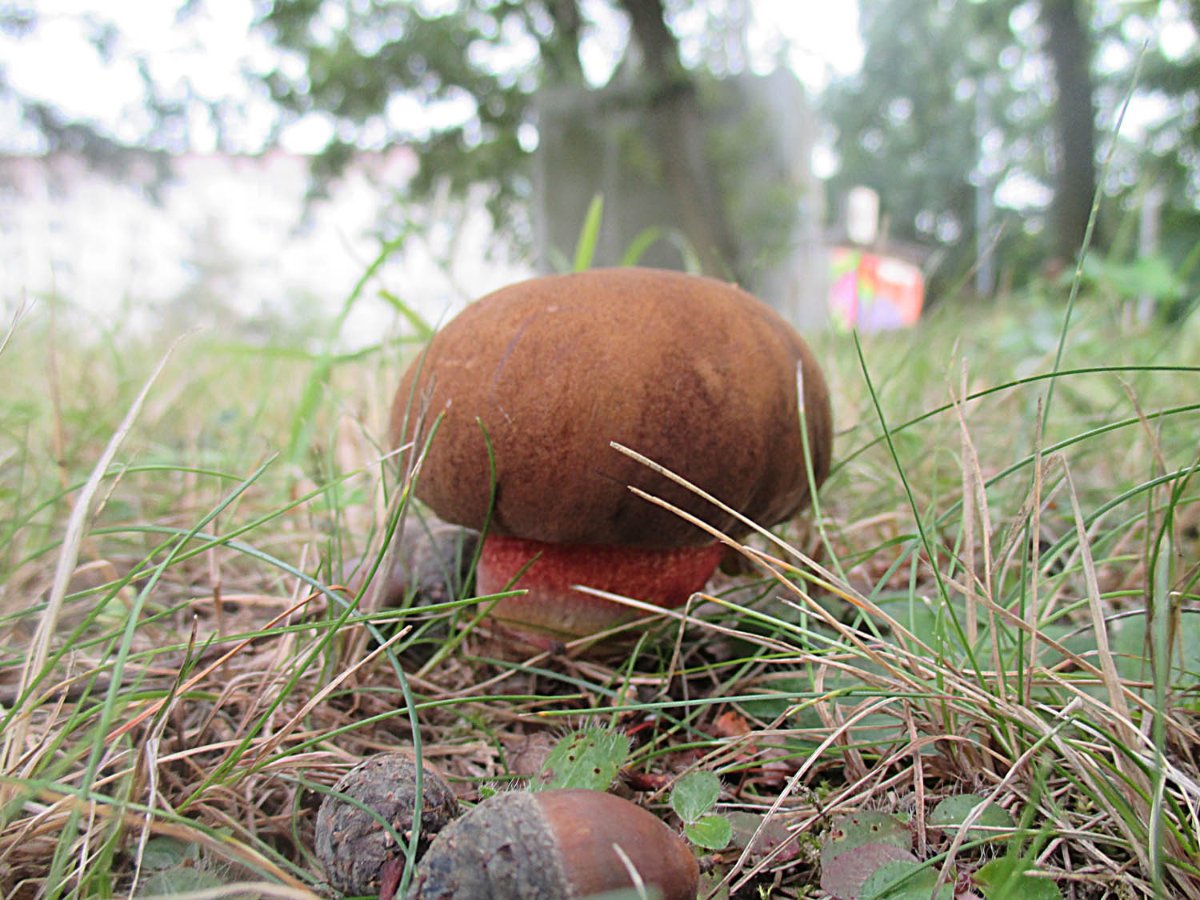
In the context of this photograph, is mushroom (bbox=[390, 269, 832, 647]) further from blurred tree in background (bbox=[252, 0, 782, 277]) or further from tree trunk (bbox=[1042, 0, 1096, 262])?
tree trunk (bbox=[1042, 0, 1096, 262])

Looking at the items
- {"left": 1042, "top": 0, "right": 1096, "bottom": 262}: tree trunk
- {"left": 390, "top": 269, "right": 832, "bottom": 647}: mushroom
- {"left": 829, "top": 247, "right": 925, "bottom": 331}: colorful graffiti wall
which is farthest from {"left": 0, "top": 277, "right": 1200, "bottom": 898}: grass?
{"left": 1042, "top": 0, "right": 1096, "bottom": 262}: tree trunk

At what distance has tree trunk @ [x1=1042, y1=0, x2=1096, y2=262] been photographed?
7.45 metres

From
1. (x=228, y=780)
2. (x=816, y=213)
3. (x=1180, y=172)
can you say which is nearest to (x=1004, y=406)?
(x=228, y=780)

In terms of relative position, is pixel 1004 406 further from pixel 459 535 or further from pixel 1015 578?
pixel 459 535

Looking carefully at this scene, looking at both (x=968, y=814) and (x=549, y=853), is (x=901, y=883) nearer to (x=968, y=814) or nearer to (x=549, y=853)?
(x=968, y=814)

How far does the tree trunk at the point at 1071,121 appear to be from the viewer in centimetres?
745

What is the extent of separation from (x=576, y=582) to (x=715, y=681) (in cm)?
23

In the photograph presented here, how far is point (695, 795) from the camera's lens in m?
0.69

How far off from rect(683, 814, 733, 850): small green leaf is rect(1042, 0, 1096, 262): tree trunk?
308 inches

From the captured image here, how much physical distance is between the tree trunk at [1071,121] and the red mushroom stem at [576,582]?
24.5 ft

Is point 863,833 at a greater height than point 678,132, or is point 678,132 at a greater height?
point 678,132

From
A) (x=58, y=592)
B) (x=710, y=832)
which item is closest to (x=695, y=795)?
(x=710, y=832)

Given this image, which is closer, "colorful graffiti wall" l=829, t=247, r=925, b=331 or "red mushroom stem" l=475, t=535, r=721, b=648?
"red mushroom stem" l=475, t=535, r=721, b=648

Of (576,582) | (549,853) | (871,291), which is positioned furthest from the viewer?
(871,291)
